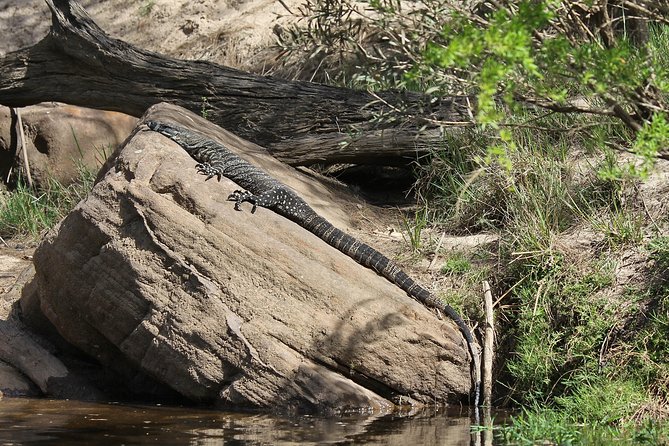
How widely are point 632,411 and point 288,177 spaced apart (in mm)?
4552

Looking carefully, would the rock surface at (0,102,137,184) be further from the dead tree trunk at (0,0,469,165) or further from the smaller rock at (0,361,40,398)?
the smaller rock at (0,361,40,398)

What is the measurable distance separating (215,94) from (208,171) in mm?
2651

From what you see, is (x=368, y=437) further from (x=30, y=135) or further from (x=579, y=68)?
(x=30, y=135)

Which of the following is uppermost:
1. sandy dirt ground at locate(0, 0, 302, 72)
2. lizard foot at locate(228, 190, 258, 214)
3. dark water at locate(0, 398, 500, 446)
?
sandy dirt ground at locate(0, 0, 302, 72)

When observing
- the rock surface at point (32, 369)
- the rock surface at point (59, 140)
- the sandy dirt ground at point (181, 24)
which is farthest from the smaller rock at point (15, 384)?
the sandy dirt ground at point (181, 24)

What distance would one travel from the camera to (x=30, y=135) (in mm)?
12977

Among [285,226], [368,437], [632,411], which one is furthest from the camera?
[285,226]

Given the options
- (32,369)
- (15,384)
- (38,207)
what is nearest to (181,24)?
(38,207)

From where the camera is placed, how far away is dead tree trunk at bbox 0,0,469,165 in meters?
10.3

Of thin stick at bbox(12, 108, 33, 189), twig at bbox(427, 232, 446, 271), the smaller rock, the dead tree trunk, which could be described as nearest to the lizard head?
the dead tree trunk

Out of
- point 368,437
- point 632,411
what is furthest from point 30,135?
point 632,411

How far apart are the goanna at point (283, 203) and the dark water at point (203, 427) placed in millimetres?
991

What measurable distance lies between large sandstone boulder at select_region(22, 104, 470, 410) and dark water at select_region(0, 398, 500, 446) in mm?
275

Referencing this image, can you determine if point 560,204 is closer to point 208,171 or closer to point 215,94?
point 208,171
